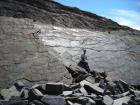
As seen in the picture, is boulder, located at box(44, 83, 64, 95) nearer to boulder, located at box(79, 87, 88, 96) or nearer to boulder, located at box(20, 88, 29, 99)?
boulder, located at box(20, 88, 29, 99)

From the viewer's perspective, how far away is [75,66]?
6.54 metres

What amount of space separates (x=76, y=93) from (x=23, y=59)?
153 cm

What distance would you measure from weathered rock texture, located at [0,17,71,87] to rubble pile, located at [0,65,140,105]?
0.91 feet

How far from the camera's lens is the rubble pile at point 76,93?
4457 millimetres

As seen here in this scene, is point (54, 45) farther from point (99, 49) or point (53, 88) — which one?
point (53, 88)

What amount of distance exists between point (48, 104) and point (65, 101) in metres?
0.36

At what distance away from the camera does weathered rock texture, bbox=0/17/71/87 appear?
5.36 m

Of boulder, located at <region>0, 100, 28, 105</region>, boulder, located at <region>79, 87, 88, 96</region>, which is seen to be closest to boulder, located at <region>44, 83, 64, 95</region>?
boulder, located at <region>79, 87, 88, 96</region>

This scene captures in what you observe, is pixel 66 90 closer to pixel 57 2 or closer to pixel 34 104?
pixel 34 104

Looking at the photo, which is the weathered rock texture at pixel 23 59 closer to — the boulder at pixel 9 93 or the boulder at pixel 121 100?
the boulder at pixel 9 93

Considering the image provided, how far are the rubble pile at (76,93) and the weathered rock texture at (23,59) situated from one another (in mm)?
278

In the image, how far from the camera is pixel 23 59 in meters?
5.72

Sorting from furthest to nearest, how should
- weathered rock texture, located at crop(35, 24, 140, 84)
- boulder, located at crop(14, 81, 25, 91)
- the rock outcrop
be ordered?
1. weathered rock texture, located at crop(35, 24, 140, 84)
2. the rock outcrop
3. boulder, located at crop(14, 81, 25, 91)

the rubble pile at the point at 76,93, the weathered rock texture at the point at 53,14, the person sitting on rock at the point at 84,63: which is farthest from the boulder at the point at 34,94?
the weathered rock texture at the point at 53,14
